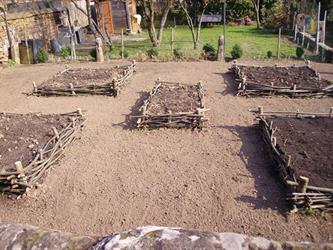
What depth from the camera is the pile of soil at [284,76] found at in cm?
988

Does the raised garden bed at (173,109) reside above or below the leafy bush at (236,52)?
below

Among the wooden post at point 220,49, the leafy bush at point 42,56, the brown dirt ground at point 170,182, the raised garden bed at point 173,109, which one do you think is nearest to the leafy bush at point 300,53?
the wooden post at point 220,49

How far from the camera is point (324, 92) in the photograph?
9.41 m

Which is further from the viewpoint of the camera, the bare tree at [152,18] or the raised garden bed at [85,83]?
the bare tree at [152,18]

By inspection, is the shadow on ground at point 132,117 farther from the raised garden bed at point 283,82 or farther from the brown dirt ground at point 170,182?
the raised garden bed at point 283,82

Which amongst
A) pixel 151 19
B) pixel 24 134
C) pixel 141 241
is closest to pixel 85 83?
pixel 24 134

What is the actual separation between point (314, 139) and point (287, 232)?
8.46ft

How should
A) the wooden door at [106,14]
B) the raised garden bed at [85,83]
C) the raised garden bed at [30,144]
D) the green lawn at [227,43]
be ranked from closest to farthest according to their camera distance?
the raised garden bed at [30,144]
the raised garden bed at [85,83]
the green lawn at [227,43]
the wooden door at [106,14]

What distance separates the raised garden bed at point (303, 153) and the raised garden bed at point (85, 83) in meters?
4.68

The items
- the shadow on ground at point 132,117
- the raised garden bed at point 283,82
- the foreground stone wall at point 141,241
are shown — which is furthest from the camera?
the raised garden bed at point 283,82

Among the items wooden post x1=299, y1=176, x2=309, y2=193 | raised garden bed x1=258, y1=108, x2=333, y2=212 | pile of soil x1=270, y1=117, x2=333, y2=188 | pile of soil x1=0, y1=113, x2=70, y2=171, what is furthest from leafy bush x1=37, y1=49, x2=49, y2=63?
wooden post x1=299, y1=176, x2=309, y2=193

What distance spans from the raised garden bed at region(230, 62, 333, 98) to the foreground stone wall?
8.24 metres

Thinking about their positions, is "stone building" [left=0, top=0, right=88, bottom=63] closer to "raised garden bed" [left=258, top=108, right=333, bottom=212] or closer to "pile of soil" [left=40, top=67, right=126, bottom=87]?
"pile of soil" [left=40, top=67, right=126, bottom=87]

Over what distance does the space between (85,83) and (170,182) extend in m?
5.75
